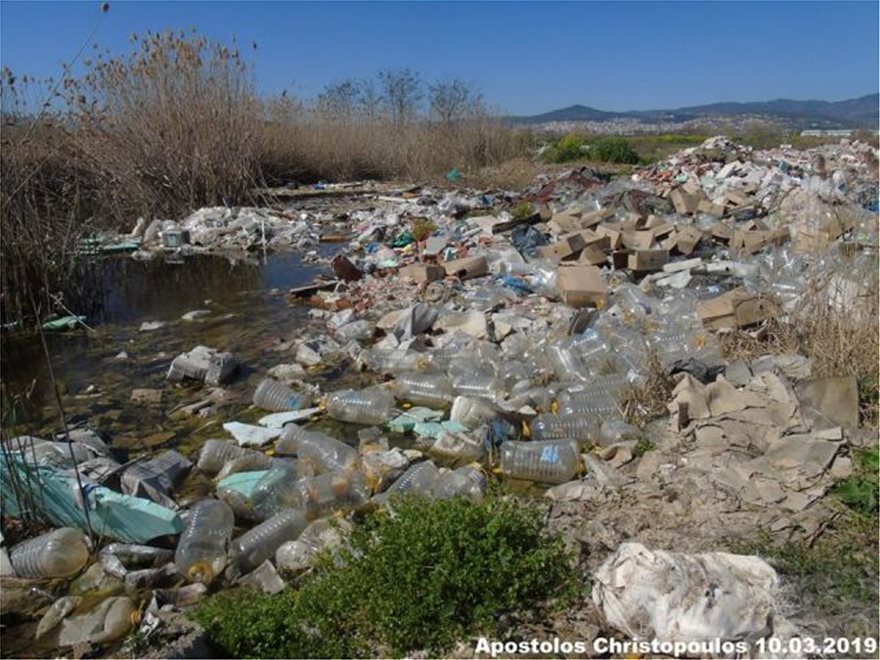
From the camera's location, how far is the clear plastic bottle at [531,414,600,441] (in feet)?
12.7

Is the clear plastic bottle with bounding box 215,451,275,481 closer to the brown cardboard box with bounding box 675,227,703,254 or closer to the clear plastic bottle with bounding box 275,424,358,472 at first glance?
the clear plastic bottle with bounding box 275,424,358,472

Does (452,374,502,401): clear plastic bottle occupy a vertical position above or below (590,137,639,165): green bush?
below

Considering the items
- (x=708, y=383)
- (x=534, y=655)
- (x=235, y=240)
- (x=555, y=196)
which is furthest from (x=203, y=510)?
(x=555, y=196)

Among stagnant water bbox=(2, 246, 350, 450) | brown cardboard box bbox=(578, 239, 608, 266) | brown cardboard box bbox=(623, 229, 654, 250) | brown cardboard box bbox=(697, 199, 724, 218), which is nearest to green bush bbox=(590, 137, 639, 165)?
brown cardboard box bbox=(697, 199, 724, 218)

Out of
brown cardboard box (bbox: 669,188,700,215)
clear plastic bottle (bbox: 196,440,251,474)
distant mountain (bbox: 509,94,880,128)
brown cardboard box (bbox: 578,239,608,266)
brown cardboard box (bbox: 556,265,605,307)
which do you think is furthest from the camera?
distant mountain (bbox: 509,94,880,128)

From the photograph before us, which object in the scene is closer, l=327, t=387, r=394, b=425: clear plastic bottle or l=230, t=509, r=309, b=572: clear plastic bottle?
l=230, t=509, r=309, b=572: clear plastic bottle

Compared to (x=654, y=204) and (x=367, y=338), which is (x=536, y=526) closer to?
(x=367, y=338)

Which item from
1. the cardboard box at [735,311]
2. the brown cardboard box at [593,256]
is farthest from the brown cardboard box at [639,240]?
the cardboard box at [735,311]

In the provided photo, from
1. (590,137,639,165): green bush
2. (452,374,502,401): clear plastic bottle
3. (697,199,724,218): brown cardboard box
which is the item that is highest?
(590,137,639,165): green bush

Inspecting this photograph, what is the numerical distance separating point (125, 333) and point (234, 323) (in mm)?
976

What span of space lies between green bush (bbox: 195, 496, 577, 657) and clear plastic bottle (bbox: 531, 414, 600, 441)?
156cm

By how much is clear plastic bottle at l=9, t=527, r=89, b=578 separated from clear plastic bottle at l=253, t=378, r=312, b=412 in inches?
67.4

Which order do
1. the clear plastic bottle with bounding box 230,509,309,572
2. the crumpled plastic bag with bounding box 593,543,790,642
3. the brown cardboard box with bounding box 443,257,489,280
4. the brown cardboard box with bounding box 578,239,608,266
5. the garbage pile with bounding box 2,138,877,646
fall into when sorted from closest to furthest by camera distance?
the crumpled plastic bag with bounding box 593,543,790,642 → the garbage pile with bounding box 2,138,877,646 → the clear plastic bottle with bounding box 230,509,309,572 → the brown cardboard box with bounding box 578,239,608,266 → the brown cardboard box with bounding box 443,257,489,280

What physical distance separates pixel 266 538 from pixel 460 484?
89 centimetres
